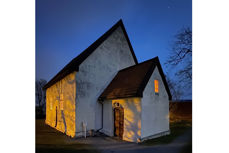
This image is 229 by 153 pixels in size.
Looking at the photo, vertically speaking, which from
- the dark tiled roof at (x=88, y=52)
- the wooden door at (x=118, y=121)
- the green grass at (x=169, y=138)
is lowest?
the green grass at (x=169, y=138)

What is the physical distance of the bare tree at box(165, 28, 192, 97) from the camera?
4.57 meters

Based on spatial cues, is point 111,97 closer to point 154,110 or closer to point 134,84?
point 134,84

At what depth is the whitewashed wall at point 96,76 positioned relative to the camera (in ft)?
27.4

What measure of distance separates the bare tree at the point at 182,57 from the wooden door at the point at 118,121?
3930 mm

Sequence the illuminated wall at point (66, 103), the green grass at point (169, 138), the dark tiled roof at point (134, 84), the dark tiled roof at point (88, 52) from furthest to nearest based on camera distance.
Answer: the illuminated wall at point (66, 103), the dark tiled roof at point (88, 52), the dark tiled roof at point (134, 84), the green grass at point (169, 138)

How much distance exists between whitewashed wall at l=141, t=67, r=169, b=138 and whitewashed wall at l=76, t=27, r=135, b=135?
319 centimetres

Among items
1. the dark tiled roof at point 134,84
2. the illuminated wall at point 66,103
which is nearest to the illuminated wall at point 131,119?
the dark tiled roof at point 134,84

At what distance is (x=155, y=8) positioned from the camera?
5.07m

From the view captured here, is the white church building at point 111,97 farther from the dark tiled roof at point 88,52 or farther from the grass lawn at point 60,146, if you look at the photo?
the grass lawn at point 60,146
